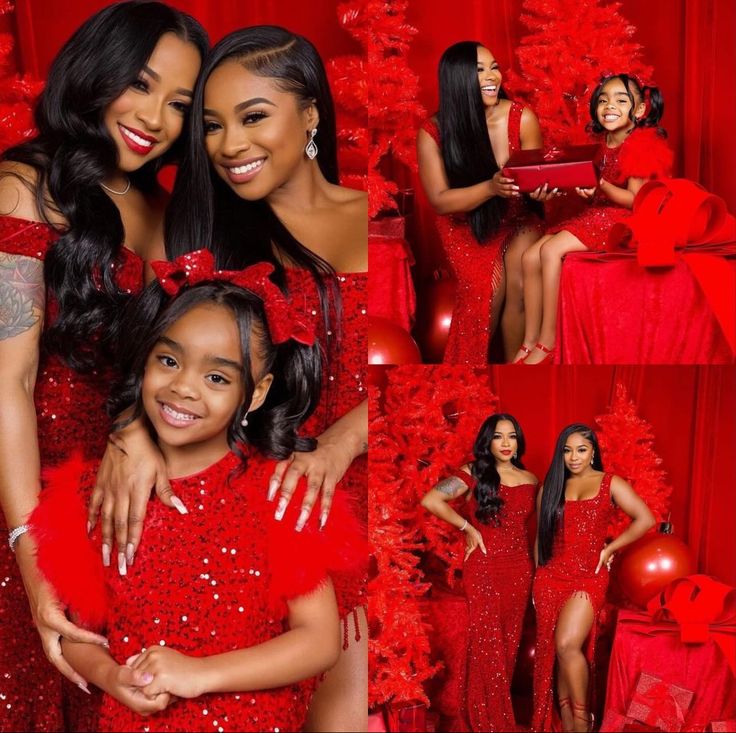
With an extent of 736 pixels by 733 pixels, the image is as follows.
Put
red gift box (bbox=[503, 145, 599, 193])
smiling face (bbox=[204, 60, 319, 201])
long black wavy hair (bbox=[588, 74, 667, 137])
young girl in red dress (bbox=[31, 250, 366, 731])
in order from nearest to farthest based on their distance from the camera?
young girl in red dress (bbox=[31, 250, 366, 731]), smiling face (bbox=[204, 60, 319, 201]), red gift box (bbox=[503, 145, 599, 193]), long black wavy hair (bbox=[588, 74, 667, 137])

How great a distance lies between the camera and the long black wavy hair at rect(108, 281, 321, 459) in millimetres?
1477

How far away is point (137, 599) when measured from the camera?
1.44 metres

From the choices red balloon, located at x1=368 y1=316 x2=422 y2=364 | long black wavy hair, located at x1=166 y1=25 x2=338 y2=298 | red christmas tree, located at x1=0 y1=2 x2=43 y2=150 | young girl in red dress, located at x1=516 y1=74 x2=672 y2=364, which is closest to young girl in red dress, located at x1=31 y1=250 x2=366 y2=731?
long black wavy hair, located at x1=166 y1=25 x2=338 y2=298

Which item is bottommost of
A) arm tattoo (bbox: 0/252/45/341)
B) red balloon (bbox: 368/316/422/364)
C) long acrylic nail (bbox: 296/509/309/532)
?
long acrylic nail (bbox: 296/509/309/532)

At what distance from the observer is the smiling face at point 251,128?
5.37 ft

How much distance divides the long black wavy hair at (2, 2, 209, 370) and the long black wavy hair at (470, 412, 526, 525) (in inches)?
31.6

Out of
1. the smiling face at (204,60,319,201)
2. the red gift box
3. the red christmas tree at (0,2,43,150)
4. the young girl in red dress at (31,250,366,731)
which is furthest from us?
the red christmas tree at (0,2,43,150)

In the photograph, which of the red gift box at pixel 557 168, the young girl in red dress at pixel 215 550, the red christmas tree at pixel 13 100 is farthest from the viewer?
the red christmas tree at pixel 13 100

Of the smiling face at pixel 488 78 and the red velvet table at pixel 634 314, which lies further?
the smiling face at pixel 488 78

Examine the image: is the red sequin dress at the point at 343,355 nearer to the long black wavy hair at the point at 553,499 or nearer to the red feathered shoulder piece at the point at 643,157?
the long black wavy hair at the point at 553,499

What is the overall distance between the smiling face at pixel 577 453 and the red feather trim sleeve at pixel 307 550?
2.23ft

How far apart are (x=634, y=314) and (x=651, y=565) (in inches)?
24.4

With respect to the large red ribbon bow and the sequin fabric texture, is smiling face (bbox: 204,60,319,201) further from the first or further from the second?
the sequin fabric texture

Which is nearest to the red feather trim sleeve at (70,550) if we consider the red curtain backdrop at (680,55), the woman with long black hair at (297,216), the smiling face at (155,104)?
the woman with long black hair at (297,216)
